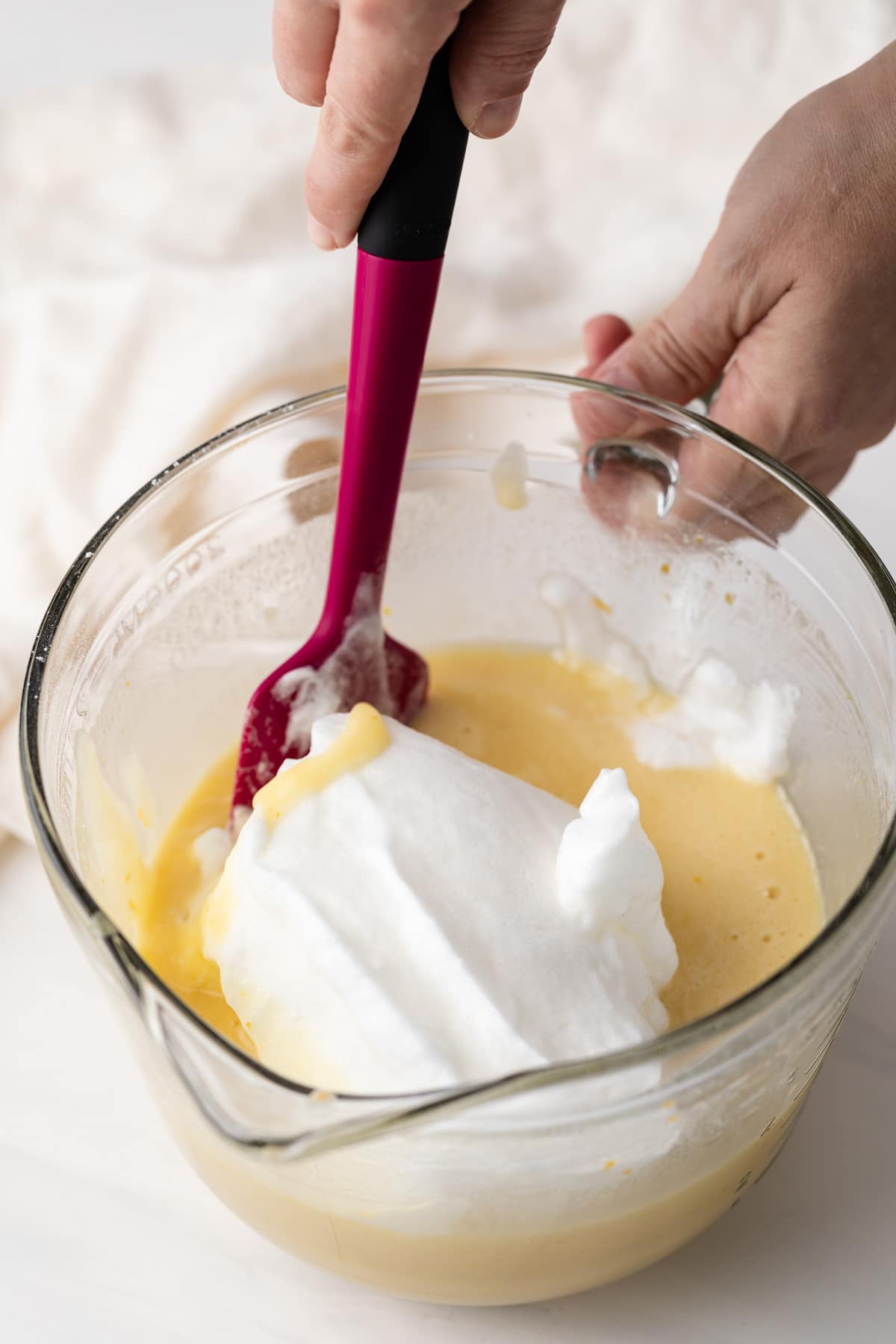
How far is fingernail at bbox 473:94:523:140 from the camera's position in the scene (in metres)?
0.97

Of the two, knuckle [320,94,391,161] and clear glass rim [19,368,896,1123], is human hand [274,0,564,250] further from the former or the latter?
clear glass rim [19,368,896,1123]

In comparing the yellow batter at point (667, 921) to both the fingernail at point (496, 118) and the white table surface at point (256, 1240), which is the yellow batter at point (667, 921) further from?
the fingernail at point (496, 118)

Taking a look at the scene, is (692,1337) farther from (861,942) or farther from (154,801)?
(154,801)

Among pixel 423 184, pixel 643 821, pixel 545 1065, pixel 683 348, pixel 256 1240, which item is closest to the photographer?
pixel 545 1065

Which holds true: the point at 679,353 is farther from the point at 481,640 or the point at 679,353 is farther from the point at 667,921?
the point at 667,921

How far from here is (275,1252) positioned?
1.07 m

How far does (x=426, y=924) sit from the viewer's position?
0.97m

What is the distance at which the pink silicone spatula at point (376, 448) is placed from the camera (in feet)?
3.09

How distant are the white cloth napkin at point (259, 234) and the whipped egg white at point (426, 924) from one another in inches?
16.6

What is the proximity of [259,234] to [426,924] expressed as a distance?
0.98 m

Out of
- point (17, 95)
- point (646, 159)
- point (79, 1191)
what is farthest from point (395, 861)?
point (17, 95)

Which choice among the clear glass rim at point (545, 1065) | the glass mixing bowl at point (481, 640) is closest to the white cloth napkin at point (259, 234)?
the glass mixing bowl at point (481, 640)

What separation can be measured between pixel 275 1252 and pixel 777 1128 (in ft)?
1.27

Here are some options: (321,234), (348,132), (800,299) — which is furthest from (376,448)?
(800,299)
